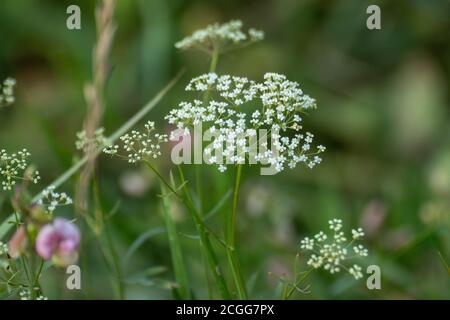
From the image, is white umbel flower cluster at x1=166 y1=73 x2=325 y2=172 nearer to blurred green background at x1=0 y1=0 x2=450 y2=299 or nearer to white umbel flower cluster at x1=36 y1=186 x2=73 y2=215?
white umbel flower cluster at x1=36 y1=186 x2=73 y2=215

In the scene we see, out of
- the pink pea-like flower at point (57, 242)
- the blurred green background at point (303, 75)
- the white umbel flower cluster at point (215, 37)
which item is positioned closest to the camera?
the pink pea-like flower at point (57, 242)

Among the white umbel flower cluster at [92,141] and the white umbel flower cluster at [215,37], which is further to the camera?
the white umbel flower cluster at [215,37]

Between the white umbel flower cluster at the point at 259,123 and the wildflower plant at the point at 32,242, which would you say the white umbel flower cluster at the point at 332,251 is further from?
the wildflower plant at the point at 32,242

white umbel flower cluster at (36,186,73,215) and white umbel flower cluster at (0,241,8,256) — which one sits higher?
white umbel flower cluster at (36,186,73,215)

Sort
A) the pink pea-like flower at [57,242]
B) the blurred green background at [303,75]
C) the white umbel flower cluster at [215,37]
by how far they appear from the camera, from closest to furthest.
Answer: the pink pea-like flower at [57,242] < the white umbel flower cluster at [215,37] < the blurred green background at [303,75]

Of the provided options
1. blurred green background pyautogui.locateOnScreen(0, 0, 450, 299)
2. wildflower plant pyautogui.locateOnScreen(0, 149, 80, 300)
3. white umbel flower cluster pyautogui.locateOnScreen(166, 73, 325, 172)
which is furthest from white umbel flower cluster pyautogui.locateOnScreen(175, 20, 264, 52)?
blurred green background pyautogui.locateOnScreen(0, 0, 450, 299)

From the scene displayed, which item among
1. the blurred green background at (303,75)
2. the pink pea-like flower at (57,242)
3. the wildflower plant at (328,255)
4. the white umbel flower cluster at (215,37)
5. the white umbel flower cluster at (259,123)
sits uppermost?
the blurred green background at (303,75)

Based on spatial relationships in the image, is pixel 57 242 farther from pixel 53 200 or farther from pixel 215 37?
pixel 215 37

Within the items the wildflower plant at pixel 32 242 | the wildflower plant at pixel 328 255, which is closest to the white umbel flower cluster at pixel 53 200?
the wildflower plant at pixel 32 242

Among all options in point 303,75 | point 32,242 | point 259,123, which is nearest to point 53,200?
point 32,242
